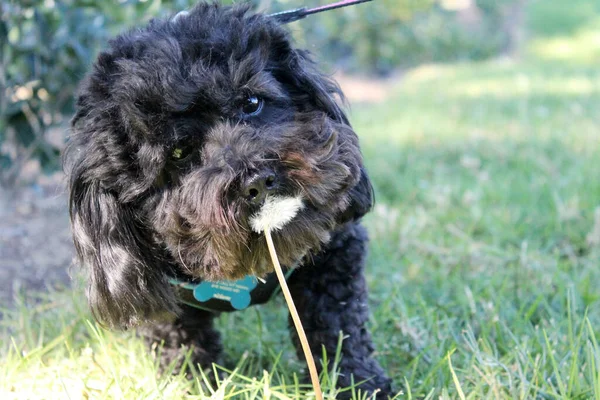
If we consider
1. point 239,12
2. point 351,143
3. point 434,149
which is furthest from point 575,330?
point 434,149

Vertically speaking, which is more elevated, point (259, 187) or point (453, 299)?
point (259, 187)

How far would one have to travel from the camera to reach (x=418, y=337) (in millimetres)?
2406

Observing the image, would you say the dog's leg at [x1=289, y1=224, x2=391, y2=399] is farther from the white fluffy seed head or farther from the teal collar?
the white fluffy seed head

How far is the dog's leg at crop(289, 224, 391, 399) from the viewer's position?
2.19 metres

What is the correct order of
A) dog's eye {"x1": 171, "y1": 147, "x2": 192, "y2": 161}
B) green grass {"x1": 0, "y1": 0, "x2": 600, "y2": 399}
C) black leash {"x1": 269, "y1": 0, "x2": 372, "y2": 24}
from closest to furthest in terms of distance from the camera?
1. dog's eye {"x1": 171, "y1": 147, "x2": 192, "y2": 161}
2. green grass {"x1": 0, "y1": 0, "x2": 600, "y2": 399}
3. black leash {"x1": 269, "y1": 0, "x2": 372, "y2": 24}

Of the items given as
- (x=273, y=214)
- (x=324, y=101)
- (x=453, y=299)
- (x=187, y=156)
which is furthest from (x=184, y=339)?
(x=453, y=299)

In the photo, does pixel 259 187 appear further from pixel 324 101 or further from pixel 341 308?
pixel 341 308

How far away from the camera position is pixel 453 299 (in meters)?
2.83

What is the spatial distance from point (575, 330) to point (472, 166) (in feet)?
8.09

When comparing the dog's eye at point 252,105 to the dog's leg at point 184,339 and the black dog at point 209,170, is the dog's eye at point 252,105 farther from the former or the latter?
the dog's leg at point 184,339

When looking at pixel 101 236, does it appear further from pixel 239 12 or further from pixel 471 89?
pixel 471 89

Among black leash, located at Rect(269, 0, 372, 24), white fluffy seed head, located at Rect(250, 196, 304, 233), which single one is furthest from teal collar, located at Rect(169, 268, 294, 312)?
black leash, located at Rect(269, 0, 372, 24)

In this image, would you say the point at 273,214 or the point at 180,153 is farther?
the point at 180,153

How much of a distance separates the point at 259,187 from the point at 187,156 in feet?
1.17
